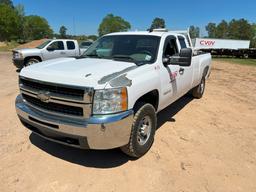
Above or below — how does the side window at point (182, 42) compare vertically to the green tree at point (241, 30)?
below

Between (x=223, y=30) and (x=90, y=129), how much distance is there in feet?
333

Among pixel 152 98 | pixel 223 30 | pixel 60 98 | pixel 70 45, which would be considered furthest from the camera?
pixel 223 30

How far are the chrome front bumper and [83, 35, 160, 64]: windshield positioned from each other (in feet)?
4.30

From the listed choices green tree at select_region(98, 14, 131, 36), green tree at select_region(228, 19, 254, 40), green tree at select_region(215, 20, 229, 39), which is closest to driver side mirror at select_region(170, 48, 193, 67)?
green tree at select_region(98, 14, 131, 36)

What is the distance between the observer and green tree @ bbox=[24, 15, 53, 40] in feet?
270

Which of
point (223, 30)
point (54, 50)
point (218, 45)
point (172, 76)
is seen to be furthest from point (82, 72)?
point (223, 30)

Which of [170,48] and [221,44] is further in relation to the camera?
[221,44]

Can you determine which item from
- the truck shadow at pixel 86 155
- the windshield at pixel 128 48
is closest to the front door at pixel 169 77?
the windshield at pixel 128 48

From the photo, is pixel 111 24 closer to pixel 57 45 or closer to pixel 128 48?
pixel 57 45

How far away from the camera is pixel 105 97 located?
296cm

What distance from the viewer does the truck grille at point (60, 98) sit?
2949mm

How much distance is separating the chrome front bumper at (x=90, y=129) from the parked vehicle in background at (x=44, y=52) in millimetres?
10007

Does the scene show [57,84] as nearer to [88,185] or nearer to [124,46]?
[88,185]

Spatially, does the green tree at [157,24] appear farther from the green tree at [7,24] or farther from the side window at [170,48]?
the green tree at [7,24]
